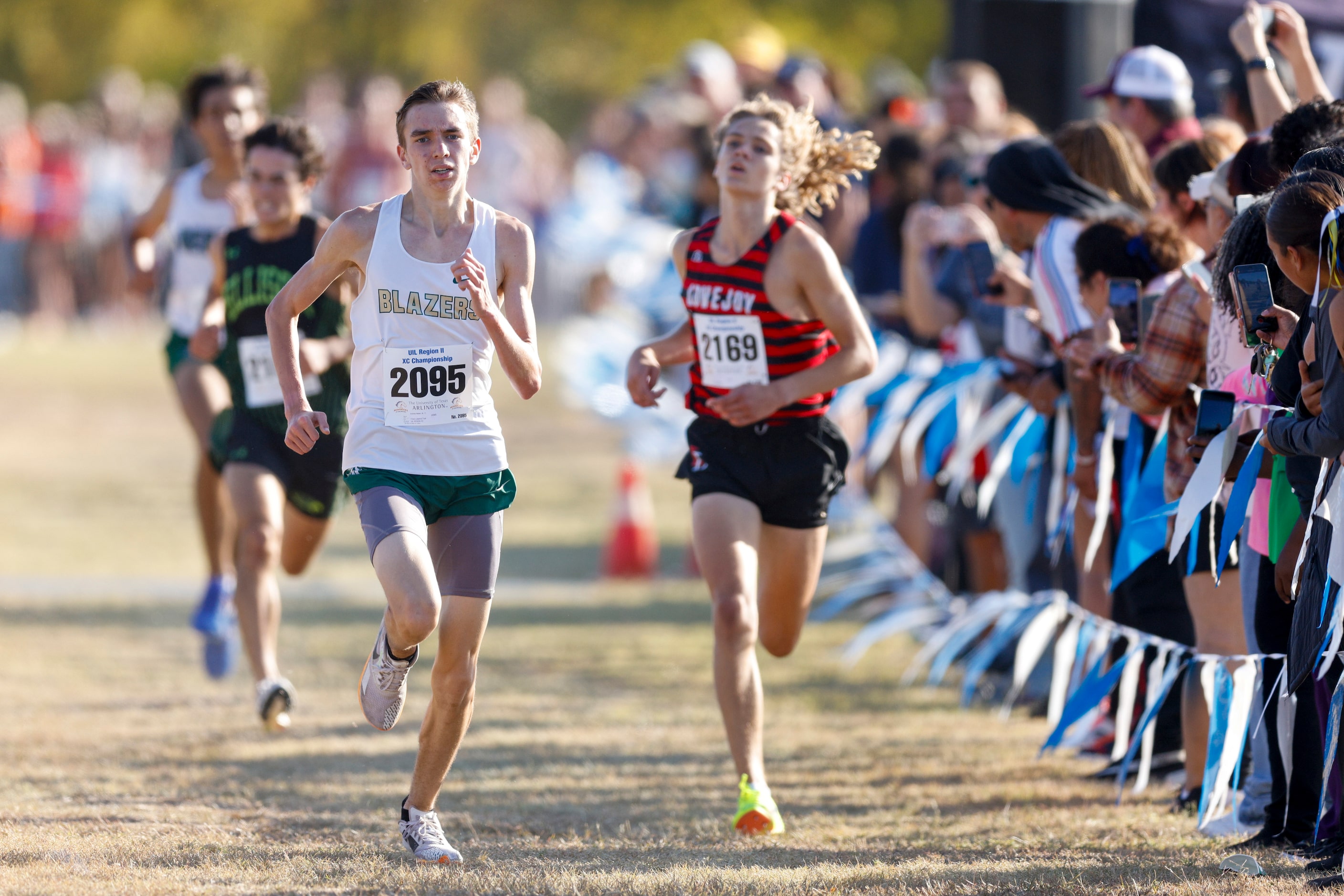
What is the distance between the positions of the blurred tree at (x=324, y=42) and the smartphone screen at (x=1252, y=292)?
115 feet

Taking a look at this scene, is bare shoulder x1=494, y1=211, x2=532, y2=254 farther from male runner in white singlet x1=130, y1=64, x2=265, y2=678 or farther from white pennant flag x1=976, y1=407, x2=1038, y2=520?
male runner in white singlet x1=130, y1=64, x2=265, y2=678

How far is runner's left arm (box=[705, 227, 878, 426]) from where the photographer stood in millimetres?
5570

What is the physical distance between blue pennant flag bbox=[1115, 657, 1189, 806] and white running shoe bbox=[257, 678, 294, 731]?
2.92 meters

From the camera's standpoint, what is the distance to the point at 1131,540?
5.80 metres

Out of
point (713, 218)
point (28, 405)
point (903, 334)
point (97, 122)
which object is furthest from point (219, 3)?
point (713, 218)

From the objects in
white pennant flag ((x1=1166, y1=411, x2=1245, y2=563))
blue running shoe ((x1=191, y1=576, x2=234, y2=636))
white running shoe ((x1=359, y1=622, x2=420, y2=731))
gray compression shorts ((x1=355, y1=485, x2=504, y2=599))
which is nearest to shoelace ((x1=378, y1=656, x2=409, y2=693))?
white running shoe ((x1=359, y1=622, x2=420, y2=731))

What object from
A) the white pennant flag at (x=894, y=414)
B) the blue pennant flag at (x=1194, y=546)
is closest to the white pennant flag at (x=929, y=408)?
the white pennant flag at (x=894, y=414)

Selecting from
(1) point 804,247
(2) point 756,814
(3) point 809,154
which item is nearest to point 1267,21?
(3) point 809,154

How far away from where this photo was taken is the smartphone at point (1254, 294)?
15.4 ft

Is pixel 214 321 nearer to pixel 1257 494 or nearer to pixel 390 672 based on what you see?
pixel 390 672

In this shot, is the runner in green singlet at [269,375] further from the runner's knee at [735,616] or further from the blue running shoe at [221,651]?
the runner's knee at [735,616]

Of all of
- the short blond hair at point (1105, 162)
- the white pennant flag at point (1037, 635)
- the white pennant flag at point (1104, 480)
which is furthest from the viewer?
the white pennant flag at point (1037, 635)

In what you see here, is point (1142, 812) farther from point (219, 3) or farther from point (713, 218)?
point (219, 3)

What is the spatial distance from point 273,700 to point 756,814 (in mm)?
2117
